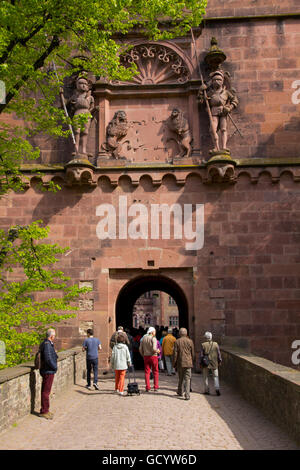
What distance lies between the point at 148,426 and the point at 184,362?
8.52 ft

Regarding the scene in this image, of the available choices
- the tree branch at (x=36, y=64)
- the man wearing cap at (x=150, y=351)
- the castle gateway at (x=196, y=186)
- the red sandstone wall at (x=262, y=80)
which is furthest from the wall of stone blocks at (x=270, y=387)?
the tree branch at (x=36, y=64)

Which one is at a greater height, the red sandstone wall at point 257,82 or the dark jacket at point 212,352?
the red sandstone wall at point 257,82

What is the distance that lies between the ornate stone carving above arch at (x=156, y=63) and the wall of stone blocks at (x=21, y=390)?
8673mm

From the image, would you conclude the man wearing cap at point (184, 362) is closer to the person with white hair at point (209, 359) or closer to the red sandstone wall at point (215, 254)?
the person with white hair at point (209, 359)

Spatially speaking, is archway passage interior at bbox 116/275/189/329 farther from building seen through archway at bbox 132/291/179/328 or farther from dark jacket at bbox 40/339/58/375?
building seen through archway at bbox 132/291/179/328

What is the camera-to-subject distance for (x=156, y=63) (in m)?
13.8

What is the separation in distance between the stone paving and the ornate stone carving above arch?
364 inches

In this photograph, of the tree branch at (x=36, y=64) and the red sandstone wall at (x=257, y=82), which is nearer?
the tree branch at (x=36, y=64)

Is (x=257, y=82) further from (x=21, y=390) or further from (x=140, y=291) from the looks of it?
(x=140, y=291)

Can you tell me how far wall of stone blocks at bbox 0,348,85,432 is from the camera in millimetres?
6176

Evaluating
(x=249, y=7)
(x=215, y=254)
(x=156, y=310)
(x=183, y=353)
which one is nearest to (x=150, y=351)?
(x=183, y=353)

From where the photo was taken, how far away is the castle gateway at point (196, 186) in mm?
12242

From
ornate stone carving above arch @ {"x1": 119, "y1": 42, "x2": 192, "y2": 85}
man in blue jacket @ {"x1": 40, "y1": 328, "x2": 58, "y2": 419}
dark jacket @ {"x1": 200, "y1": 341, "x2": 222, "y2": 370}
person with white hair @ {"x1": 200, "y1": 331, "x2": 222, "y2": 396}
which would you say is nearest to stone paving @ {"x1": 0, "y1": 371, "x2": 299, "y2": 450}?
man in blue jacket @ {"x1": 40, "y1": 328, "x2": 58, "y2": 419}
